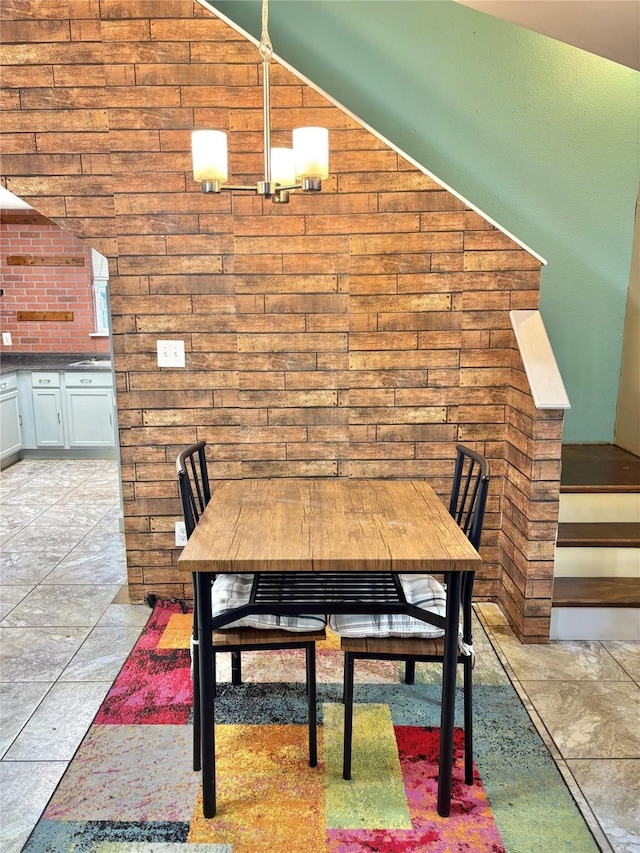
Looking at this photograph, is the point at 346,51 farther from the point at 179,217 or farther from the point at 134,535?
the point at 134,535

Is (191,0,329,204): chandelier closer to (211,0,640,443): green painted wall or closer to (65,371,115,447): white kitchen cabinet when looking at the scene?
(211,0,640,443): green painted wall

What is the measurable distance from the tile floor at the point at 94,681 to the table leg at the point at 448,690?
426mm

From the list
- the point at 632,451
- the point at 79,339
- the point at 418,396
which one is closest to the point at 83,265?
the point at 79,339

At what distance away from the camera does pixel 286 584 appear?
6.66ft

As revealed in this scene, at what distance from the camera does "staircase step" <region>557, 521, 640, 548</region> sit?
2.95 m

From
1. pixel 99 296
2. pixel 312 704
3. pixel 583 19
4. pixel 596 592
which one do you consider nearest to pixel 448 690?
pixel 312 704

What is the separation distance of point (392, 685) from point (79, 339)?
5.39 m

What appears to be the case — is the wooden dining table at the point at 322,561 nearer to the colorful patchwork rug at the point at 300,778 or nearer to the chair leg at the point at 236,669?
the colorful patchwork rug at the point at 300,778

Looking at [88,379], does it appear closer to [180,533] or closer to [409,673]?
[180,533]

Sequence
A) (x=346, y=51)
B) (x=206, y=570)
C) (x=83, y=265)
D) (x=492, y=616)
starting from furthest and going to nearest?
(x=83, y=265) < (x=346, y=51) < (x=492, y=616) < (x=206, y=570)

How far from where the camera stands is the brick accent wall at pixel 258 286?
111 inches

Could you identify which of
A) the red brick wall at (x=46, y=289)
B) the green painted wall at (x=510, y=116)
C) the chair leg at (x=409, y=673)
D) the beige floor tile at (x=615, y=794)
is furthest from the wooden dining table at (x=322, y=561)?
the red brick wall at (x=46, y=289)

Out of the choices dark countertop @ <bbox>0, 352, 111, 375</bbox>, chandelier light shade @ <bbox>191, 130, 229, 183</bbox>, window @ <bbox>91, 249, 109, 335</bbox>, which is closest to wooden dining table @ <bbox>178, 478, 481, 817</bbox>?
chandelier light shade @ <bbox>191, 130, 229, 183</bbox>

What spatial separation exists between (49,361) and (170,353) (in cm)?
388
